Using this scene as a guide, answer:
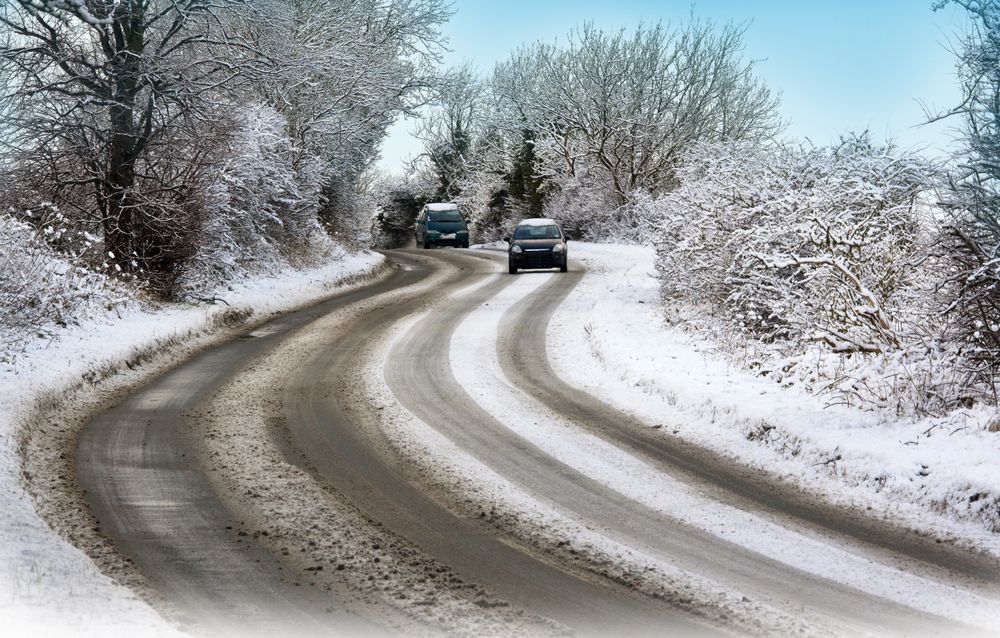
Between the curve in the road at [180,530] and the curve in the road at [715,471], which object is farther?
the curve in the road at [715,471]

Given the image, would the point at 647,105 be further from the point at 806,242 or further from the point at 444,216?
the point at 806,242

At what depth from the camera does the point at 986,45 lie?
26.3ft

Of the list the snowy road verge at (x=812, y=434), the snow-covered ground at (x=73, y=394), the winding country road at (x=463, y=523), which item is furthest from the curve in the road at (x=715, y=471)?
the snow-covered ground at (x=73, y=394)

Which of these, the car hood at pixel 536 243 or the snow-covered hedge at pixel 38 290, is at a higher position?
the car hood at pixel 536 243

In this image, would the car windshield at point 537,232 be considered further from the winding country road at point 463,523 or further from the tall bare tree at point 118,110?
the winding country road at point 463,523

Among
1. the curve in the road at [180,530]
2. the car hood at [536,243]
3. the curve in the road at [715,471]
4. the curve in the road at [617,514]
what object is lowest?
the curve in the road at [180,530]

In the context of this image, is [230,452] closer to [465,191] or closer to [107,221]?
[107,221]

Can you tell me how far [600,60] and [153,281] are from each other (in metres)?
32.6

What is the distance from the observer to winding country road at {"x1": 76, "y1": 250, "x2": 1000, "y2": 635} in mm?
4598

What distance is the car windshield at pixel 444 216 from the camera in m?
46.8

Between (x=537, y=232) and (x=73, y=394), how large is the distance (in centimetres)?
1962

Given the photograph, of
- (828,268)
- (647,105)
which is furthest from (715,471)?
(647,105)

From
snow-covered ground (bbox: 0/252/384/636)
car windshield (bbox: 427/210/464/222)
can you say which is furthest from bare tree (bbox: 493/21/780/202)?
snow-covered ground (bbox: 0/252/384/636)

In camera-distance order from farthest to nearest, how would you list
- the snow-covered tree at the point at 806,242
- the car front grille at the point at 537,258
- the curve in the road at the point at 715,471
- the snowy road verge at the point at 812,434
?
the car front grille at the point at 537,258 → the snow-covered tree at the point at 806,242 → the snowy road verge at the point at 812,434 → the curve in the road at the point at 715,471
